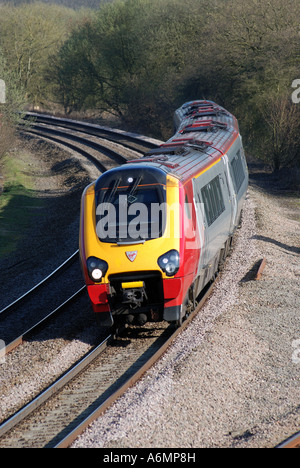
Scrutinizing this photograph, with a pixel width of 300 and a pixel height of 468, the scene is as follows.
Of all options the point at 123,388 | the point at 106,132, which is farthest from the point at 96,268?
the point at 106,132

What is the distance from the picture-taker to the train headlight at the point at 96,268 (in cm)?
969

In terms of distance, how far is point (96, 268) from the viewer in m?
9.71

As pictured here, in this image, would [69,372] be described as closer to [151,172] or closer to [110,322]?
[110,322]

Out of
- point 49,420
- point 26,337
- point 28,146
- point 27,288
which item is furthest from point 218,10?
point 49,420

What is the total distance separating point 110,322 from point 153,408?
7.91 feet

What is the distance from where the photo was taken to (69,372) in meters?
9.01

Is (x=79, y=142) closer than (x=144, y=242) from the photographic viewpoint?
No

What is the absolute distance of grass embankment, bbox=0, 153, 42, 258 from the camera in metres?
19.7

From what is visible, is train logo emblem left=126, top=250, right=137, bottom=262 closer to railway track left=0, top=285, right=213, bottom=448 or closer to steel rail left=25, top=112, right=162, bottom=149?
railway track left=0, top=285, right=213, bottom=448

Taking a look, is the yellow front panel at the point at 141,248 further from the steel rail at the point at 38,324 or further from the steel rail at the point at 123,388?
the steel rail at the point at 38,324

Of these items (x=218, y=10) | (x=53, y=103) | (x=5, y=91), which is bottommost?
(x=53, y=103)

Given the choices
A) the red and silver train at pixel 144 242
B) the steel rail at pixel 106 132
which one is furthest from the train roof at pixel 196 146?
the steel rail at pixel 106 132

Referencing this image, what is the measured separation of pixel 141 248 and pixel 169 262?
52 cm

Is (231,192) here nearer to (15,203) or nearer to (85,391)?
(85,391)
